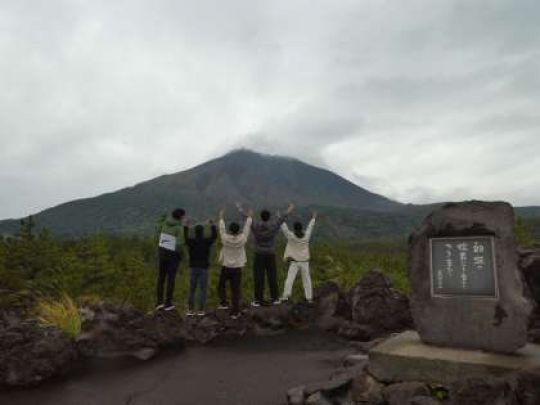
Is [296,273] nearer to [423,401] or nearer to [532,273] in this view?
[532,273]

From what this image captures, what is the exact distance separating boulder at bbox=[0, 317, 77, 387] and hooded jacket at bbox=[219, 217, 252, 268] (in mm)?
3505

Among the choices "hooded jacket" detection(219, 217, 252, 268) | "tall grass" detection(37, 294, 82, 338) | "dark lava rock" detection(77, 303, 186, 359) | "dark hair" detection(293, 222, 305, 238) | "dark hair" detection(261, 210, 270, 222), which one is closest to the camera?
"dark lava rock" detection(77, 303, 186, 359)

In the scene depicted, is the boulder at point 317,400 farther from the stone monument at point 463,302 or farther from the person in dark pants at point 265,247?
the person in dark pants at point 265,247

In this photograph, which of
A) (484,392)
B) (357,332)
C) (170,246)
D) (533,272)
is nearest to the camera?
(484,392)

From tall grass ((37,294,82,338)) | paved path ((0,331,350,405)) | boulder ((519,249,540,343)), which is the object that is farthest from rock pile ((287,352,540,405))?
tall grass ((37,294,82,338))

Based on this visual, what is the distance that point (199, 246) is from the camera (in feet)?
36.2

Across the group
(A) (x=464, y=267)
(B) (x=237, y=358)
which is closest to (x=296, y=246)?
(B) (x=237, y=358)

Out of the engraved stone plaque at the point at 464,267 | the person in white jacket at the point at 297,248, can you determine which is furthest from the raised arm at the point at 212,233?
the engraved stone plaque at the point at 464,267

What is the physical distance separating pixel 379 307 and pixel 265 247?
9.46ft

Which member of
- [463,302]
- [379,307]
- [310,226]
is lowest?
[379,307]

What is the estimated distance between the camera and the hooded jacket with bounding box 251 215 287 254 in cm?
1143

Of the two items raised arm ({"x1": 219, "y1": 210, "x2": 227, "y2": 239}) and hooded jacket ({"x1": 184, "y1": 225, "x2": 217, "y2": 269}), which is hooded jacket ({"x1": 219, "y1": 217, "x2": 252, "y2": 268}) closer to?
raised arm ({"x1": 219, "y1": 210, "x2": 227, "y2": 239})

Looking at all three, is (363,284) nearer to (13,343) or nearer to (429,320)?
(429,320)

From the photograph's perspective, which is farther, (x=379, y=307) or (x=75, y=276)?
(x=75, y=276)
